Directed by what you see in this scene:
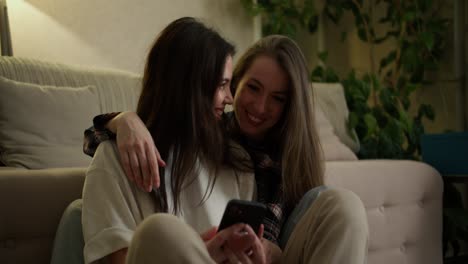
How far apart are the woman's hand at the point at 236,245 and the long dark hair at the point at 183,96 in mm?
205

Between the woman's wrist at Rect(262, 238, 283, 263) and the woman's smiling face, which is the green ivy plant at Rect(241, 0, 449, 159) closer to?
the woman's smiling face

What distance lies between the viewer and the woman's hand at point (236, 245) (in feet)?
3.24

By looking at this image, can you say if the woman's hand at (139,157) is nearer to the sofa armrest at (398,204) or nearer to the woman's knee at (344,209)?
the woman's knee at (344,209)

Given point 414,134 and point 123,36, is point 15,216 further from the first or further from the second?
point 414,134

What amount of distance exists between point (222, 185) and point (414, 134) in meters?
1.92

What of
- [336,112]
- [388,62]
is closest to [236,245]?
[336,112]

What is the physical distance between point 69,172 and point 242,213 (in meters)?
0.64

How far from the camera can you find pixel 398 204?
2.25m

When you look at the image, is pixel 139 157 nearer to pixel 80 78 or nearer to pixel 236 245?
pixel 236 245

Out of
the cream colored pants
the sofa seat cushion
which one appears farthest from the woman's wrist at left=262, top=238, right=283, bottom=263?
the sofa seat cushion

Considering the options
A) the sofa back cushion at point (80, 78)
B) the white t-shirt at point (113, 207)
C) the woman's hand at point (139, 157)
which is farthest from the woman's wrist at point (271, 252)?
the sofa back cushion at point (80, 78)

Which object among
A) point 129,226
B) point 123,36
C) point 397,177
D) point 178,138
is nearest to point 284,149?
point 178,138

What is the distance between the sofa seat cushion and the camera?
1.75m

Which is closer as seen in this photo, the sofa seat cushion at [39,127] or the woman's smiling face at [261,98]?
the woman's smiling face at [261,98]
